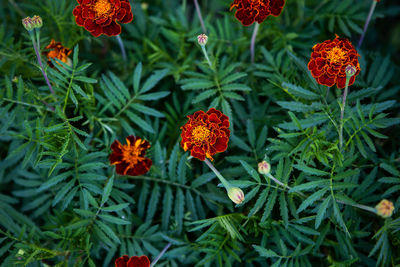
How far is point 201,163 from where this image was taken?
1690mm

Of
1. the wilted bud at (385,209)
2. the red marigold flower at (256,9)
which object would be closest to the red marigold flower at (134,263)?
the wilted bud at (385,209)

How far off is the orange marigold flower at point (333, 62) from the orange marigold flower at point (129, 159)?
76cm

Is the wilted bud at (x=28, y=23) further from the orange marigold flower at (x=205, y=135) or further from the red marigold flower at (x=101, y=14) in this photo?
the orange marigold flower at (x=205, y=135)

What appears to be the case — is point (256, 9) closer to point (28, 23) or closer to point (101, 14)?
point (101, 14)

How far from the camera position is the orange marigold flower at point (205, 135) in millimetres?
1187

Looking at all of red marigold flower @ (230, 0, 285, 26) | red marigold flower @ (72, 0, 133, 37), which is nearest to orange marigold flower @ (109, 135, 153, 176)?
red marigold flower @ (72, 0, 133, 37)

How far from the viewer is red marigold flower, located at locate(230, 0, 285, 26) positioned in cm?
131

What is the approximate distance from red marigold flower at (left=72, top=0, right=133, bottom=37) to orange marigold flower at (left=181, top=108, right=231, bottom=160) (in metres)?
0.51

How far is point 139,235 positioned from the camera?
1486mm

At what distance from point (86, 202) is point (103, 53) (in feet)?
3.58

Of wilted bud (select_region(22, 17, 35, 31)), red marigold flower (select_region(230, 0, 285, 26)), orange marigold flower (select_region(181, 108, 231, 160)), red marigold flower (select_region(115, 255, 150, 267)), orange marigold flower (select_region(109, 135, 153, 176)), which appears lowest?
red marigold flower (select_region(115, 255, 150, 267))

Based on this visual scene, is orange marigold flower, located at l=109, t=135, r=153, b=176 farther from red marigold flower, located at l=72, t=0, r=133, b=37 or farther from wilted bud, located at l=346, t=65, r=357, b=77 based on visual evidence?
wilted bud, located at l=346, t=65, r=357, b=77

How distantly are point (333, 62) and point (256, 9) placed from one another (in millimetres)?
364

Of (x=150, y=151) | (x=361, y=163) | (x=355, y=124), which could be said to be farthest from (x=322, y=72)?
(x=150, y=151)
